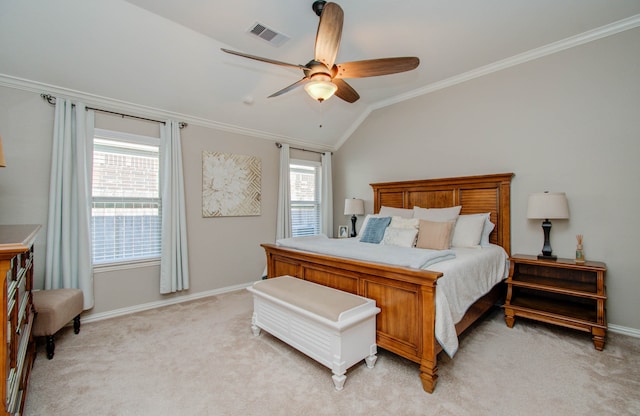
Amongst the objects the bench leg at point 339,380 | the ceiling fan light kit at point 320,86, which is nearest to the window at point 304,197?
the ceiling fan light kit at point 320,86

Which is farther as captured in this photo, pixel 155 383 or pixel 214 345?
pixel 214 345

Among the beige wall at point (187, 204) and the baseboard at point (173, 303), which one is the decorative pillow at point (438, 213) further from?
the beige wall at point (187, 204)

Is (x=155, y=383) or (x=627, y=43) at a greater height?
(x=627, y=43)

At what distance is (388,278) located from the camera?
86.1 inches

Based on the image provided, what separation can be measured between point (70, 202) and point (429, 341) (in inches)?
142

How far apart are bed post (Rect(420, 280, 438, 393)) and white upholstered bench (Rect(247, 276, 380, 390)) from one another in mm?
380

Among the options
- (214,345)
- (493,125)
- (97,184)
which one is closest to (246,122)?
(97,184)

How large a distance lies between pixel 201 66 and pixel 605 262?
15.4 feet

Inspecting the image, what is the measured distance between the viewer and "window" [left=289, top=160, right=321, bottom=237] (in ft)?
16.8

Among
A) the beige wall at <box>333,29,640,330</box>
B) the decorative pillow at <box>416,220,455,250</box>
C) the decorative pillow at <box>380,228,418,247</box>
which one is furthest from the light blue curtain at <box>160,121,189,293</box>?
the beige wall at <box>333,29,640,330</box>

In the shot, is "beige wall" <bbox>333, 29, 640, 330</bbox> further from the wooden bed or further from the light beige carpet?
the light beige carpet

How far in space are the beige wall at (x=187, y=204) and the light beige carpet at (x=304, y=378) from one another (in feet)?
2.30

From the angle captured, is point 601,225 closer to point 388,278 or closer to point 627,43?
point 627,43

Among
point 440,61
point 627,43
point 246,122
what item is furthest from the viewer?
point 246,122
